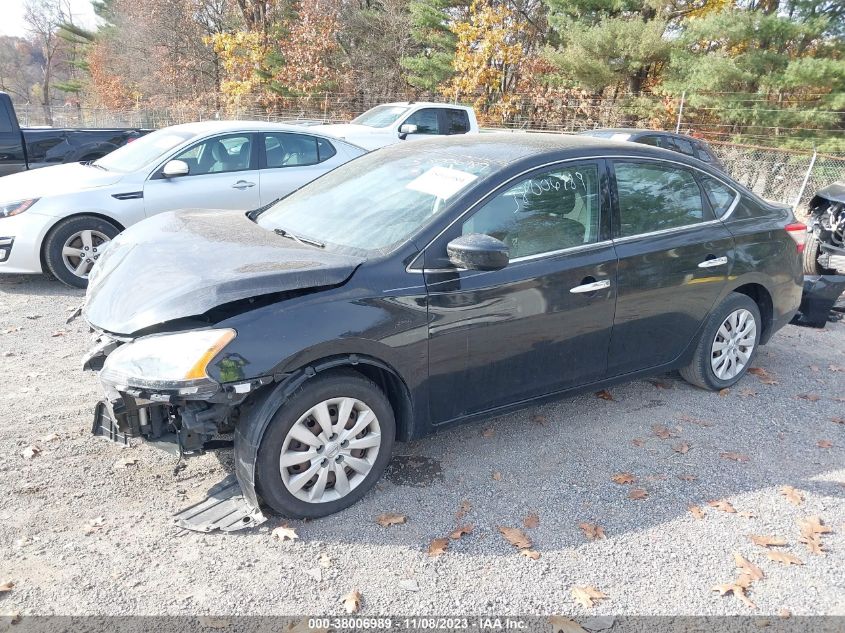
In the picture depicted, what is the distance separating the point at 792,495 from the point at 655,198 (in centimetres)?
193

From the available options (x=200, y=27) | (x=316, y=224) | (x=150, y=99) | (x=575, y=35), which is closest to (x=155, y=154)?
(x=316, y=224)

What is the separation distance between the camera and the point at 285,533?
3.07m

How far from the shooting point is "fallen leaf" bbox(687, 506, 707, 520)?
3.41m

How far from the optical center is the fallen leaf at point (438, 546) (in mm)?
3037

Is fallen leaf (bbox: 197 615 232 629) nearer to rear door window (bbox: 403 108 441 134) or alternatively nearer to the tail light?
the tail light

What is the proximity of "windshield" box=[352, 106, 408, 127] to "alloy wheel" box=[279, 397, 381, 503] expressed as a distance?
10.4 metres

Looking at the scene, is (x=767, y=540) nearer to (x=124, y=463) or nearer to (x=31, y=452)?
(x=124, y=463)

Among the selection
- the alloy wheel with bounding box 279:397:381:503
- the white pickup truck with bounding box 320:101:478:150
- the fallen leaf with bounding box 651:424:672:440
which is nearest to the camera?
the alloy wheel with bounding box 279:397:381:503

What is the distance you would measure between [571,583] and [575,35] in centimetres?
2029

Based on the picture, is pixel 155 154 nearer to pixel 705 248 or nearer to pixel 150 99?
pixel 705 248

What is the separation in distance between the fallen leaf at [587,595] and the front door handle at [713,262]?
7.88 feet

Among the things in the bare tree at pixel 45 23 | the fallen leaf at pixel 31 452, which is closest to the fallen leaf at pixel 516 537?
the fallen leaf at pixel 31 452

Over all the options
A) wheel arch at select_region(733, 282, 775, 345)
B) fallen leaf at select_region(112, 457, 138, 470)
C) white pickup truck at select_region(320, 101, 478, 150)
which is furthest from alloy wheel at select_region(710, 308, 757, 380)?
white pickup truck at select_region(320, 101, 478, 150)

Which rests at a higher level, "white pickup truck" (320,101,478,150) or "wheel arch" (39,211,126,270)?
"white pickup truck" (320,101,478,150)
